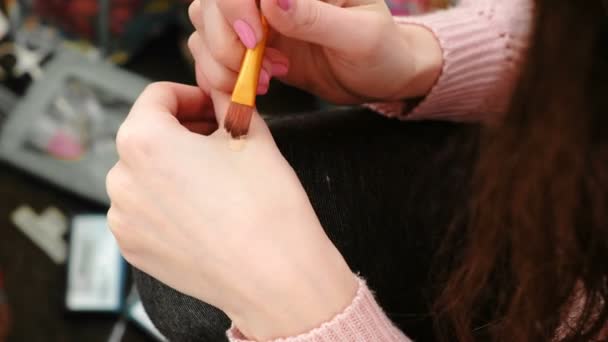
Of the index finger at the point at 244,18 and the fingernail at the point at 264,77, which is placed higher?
the index finger at the point at 244,18

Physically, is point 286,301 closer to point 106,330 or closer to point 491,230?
point 491,230

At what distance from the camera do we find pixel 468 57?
575mm

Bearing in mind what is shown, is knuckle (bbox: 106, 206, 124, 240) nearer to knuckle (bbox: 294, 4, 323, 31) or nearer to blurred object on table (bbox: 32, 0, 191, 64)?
knuckle (bbox: 294, 4, 323, 31)

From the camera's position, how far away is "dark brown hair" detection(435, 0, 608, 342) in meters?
0.30

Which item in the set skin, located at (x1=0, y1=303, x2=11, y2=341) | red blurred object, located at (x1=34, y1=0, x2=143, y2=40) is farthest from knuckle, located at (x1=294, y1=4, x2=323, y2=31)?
red blurred object, located at (x1=34, y1=0, x2=143, y2=40)

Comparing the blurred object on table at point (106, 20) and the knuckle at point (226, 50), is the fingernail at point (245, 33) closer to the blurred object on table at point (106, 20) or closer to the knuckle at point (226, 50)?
the knuckle at point (226, 50)

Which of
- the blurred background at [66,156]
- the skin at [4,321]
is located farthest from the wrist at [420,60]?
the skin at [4,321]

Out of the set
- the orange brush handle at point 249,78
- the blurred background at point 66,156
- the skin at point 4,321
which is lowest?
the skin at point 4,321

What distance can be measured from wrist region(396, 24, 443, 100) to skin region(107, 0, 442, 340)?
0.32 ft

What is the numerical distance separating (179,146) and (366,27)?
0.16 meters

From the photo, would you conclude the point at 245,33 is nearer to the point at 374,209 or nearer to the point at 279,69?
the point at 279,69

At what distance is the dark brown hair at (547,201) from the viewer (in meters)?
0.30

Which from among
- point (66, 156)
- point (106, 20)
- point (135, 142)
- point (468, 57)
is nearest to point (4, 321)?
point (66, 156)

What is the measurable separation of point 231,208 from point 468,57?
0.30 m
